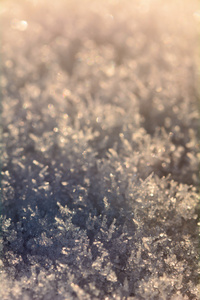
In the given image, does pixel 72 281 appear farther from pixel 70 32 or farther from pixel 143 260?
pixel 70 32

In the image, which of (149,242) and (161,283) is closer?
(161,283)

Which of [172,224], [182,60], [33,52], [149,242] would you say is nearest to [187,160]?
[172,224]

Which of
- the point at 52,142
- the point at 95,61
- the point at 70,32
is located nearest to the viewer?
the point at 52,142

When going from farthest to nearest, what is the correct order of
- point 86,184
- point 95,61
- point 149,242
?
point 95,61
point 86,184
point 149,242

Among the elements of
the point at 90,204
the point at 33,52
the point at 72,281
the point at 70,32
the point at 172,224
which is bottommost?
the point at 72,281

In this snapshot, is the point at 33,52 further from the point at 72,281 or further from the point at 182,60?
the point at 72,281

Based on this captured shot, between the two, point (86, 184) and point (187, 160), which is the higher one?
point (187, 160)
